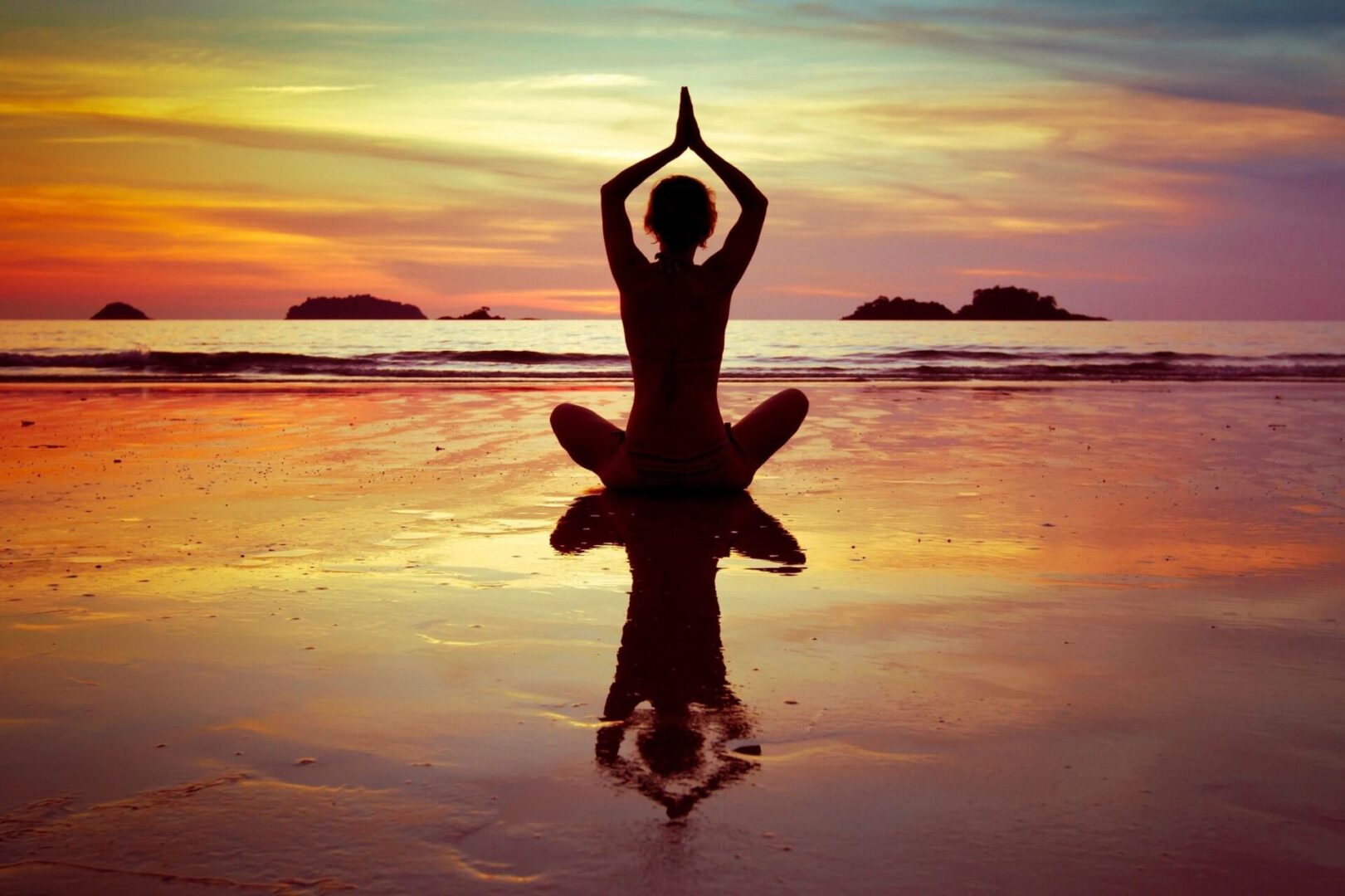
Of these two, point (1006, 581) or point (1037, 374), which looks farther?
point (1037, 374)

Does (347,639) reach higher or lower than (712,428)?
lower

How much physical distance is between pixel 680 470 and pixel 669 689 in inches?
119

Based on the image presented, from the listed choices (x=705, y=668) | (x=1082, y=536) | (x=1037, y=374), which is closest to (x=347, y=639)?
(x=705, y=668)

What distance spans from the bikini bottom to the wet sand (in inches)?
6.7

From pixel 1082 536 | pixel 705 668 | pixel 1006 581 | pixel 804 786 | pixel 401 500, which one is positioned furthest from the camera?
pixel 401 500

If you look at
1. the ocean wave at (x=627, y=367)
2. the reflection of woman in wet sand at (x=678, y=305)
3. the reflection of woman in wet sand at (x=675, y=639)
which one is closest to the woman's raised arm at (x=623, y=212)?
the reflection of woman in wet sand at (x=678, y=305)

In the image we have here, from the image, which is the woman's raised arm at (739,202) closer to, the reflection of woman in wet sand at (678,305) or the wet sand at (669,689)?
the reflection of woman in wet sand at (678,305)

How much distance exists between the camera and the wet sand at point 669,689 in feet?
6.26

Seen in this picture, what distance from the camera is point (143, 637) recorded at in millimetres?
3162

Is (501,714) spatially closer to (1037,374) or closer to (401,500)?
(401,500)

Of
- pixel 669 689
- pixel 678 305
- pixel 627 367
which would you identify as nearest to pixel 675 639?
pixel 669 689

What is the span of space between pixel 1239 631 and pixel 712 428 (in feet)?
9.49

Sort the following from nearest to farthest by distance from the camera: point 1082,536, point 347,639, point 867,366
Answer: point 347,639
point 1082,536
point 867,366

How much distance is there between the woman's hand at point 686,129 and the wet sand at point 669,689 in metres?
1.77
